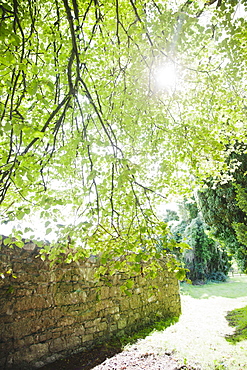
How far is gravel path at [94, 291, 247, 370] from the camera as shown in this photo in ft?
10.5

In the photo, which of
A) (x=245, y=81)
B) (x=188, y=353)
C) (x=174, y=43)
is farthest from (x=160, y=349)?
(x=245, y=81)

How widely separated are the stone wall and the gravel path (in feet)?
2.41

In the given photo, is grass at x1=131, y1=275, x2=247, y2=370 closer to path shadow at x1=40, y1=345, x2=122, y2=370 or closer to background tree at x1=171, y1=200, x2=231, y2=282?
path shadow at x1=40, y1=345, x2=122, y2=370

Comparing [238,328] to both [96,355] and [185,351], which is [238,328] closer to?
[185,351]

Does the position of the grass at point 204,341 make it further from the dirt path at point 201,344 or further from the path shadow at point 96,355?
the path shadow at point 96,355

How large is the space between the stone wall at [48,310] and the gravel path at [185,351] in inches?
28.9

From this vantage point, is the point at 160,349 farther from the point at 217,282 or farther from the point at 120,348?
the point at 217,282

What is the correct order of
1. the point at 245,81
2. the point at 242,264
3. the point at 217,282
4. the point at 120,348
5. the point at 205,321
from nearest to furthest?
the point at 120,348, the point at 245,81, the point at 205,321, the point at 242,264, the point at 217,282

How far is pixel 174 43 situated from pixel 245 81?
3322 millimetres

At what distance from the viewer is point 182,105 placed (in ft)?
18.3

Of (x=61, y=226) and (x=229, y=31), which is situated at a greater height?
(x=229, y=31)

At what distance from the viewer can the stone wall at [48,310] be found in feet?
10.7

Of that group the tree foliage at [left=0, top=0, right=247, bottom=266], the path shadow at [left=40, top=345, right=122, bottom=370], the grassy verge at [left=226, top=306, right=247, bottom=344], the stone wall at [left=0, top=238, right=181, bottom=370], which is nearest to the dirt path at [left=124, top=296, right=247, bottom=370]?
the grassy verge at [left=226, top=306, right=247, bottom=344]

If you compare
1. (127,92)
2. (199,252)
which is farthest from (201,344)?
(199,252)
